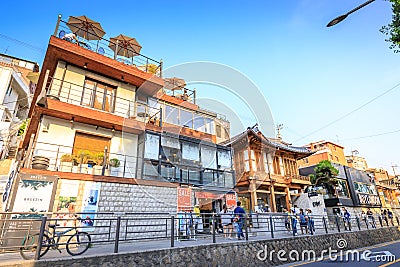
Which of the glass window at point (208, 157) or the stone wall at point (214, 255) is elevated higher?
the glass window at point (208, 157)

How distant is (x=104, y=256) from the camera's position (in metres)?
5.54

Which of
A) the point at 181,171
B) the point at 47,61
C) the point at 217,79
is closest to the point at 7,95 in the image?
the point at 47,61

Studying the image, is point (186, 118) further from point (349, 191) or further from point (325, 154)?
point (325, 154)

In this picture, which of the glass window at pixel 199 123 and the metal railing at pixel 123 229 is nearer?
the metal railing at pixel 123 229

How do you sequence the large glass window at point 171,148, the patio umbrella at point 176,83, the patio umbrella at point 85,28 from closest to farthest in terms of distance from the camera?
the patio umbrella at point 85,28 < the large glass window at point 171,148 < the patio umbrella at point 176,83

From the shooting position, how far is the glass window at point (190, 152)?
1434cm

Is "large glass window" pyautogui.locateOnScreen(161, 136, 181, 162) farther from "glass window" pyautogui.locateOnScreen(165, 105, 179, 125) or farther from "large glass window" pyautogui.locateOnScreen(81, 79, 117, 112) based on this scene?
"large glass window" pyautogui.locateOnScreen(81, 79, 117, 112)

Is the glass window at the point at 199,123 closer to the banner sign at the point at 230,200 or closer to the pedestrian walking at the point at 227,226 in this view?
the banner sign at the point at 230,200

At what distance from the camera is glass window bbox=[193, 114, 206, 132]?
17.5 meters

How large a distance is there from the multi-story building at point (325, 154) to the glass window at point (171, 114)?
2898 cm

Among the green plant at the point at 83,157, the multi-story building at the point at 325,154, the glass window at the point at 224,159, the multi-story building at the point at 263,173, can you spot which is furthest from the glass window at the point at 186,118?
the multi-story building at the point at 325,154

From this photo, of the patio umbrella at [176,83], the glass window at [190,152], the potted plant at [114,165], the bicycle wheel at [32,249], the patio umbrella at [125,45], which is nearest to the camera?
the bicycle wheel at [32,249]

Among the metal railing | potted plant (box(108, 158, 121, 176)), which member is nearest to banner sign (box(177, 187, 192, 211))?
the metal railing

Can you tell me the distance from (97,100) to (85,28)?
190 inches
